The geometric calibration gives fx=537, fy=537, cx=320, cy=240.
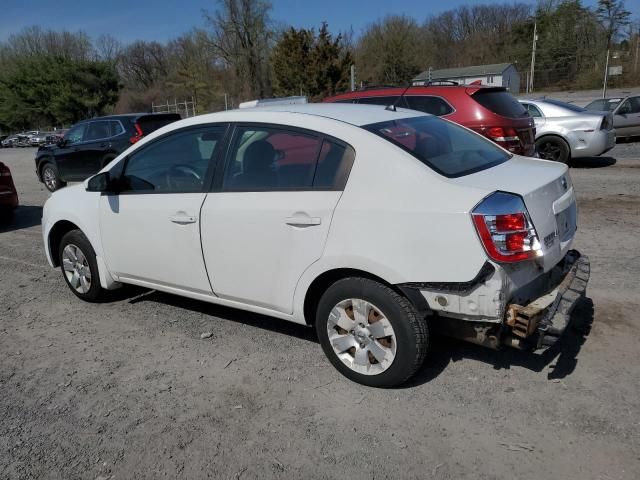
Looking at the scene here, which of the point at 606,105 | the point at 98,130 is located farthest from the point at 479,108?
the point at 606,105

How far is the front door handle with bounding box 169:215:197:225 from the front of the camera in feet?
12.4

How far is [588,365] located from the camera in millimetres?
3398

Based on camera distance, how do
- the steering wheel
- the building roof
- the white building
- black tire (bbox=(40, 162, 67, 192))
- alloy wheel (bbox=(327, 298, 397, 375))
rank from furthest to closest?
the building roof, the white building, black tire (bbox=(40, 162, 67, 192)), the steering wheel, alloy wheel (bbox=(327, 298, 397, 375))

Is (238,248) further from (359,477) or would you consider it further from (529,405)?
(529,405)

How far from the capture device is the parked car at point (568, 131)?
11.1 metres

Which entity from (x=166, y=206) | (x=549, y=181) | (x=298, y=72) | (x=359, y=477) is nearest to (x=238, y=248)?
(x=166, y=206)

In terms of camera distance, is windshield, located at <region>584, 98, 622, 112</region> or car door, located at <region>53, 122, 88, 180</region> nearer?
car door, located at <region>53, 122, 88, 180</region>

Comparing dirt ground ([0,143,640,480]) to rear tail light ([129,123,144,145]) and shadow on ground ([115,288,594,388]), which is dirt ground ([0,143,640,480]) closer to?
shadow on ground ([115,288,594,388])

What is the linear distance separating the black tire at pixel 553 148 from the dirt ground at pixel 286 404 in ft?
24.8

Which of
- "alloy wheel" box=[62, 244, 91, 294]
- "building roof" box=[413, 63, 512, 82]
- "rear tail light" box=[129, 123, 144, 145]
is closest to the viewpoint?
"alloy wheel" box=[62, 244, 91, 294]

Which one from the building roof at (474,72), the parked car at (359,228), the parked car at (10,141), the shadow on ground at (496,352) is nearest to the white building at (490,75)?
the building roof at (474,72)

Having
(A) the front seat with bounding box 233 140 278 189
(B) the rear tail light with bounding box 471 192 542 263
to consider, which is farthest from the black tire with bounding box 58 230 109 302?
(B) the rear tail light with bounding box 471 192 542 263

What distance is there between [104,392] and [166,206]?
4.41 feet

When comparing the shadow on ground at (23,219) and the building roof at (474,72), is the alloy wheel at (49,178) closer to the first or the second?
the shadow on ground at (23,219)
